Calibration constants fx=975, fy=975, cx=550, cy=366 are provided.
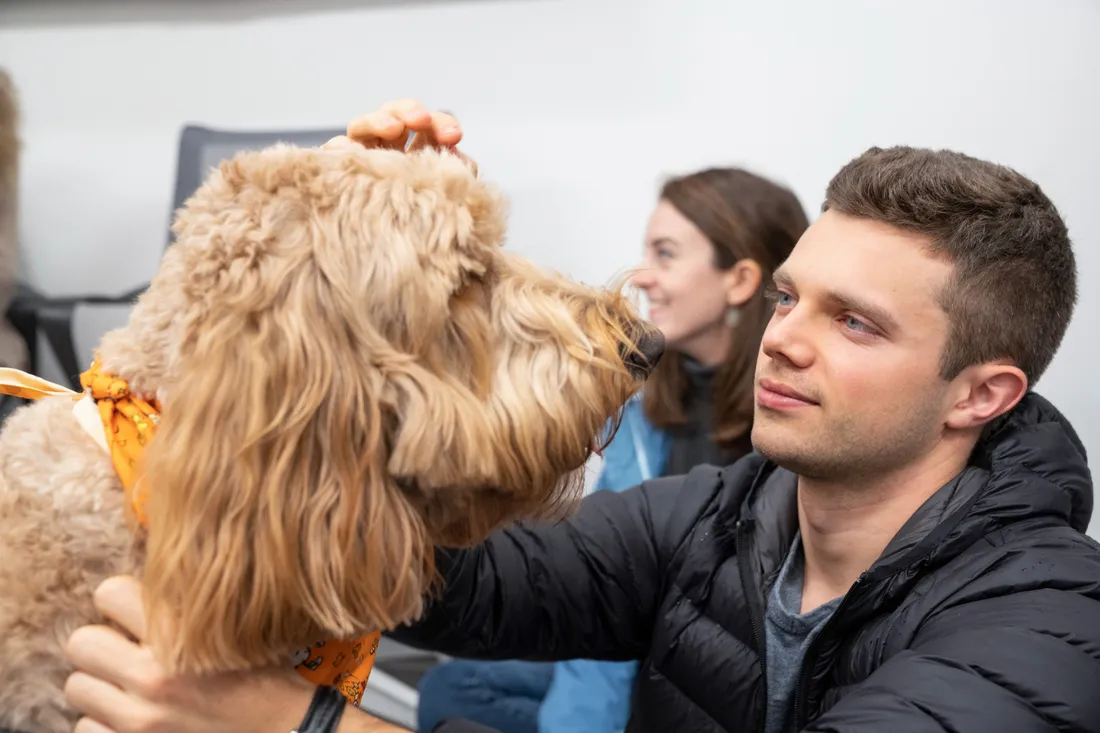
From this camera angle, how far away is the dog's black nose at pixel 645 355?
1267mm

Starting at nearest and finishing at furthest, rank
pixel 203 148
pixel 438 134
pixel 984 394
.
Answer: pixel 438 134 → pixel 984 394 → pixel 203 148

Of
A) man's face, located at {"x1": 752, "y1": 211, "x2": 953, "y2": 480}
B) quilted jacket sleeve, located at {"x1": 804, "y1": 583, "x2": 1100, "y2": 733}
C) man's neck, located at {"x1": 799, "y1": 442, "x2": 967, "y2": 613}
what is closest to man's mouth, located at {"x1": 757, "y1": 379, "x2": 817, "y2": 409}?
man's face, located at {"x1": 752, "y1": 211, "x2": 953, "y2": 480}

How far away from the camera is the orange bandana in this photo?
109 cm

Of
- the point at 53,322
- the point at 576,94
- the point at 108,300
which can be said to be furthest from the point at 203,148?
the point at 576,94

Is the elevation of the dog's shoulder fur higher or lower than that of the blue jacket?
higher

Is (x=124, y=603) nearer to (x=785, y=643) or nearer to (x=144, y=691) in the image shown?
(x=144, y=691)

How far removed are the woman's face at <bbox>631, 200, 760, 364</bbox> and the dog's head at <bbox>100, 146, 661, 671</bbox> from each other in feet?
5.24

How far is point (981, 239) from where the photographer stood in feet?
4.72

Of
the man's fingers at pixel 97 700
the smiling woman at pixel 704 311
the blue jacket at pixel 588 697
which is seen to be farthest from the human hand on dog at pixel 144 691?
the smiling woman at pixel 704 311

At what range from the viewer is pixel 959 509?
1398 millimetres

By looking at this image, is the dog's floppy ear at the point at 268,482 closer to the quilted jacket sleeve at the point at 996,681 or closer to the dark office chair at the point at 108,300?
the quilted jacket sleeve at the point at 996,681

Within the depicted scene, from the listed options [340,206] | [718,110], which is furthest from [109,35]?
[340,206]

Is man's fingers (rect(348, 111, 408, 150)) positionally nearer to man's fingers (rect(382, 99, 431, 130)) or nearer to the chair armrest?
man's fingers (rect(382, 99, 431, 130))

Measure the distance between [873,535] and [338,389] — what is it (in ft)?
2.91
